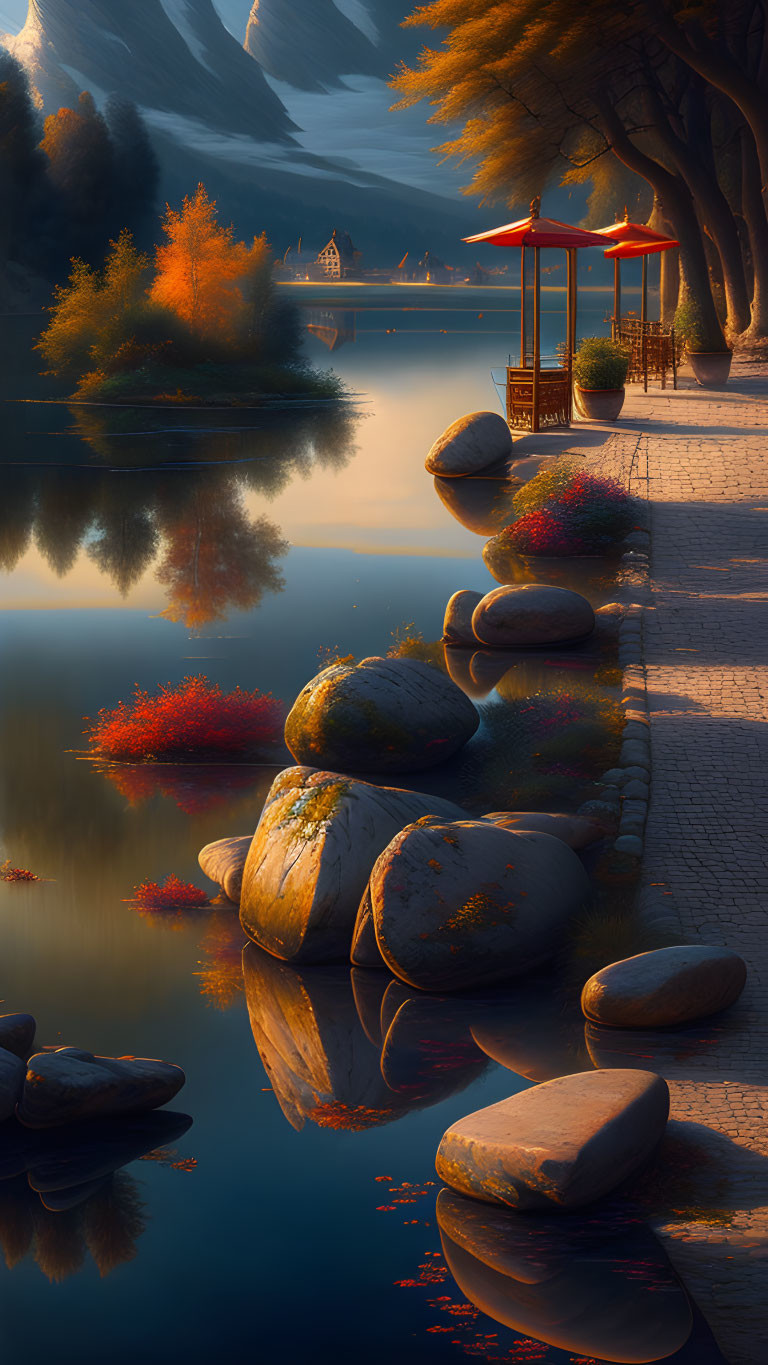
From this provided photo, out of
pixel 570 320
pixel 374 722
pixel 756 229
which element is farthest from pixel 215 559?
pixel 756 229

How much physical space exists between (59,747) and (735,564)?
23.7 ft

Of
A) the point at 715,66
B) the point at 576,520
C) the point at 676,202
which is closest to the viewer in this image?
the point at 576,520

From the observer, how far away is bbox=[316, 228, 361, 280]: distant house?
171500 mm

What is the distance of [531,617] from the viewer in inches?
491

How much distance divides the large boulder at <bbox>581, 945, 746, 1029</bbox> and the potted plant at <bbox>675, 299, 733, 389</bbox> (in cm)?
2388

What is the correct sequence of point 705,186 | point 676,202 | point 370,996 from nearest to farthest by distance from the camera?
point 370,996, point 676,202, point 705,186

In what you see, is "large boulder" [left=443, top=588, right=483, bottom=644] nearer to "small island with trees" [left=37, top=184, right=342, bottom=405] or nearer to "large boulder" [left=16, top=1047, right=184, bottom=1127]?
"large boulder" [left=16, top=1047, right=184, bottom=1127]

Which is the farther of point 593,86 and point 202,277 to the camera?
point 202,277

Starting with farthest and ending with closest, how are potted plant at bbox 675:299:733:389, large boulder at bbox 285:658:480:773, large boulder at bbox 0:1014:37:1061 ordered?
potted plant at bbox 675:299:733:389 < large boulder at bbox 285:658:480:773 < large boulder at bbox 0:1014:37:1061

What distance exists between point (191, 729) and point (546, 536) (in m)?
6.64

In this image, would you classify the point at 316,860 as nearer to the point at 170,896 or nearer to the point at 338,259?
the point at 170,896

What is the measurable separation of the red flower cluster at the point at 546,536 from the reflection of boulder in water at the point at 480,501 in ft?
6.97

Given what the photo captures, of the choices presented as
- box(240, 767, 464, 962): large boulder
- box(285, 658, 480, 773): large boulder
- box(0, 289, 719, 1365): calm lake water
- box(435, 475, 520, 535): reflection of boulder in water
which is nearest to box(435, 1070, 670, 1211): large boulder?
box(0, 289, 719, 1365): calm lake water

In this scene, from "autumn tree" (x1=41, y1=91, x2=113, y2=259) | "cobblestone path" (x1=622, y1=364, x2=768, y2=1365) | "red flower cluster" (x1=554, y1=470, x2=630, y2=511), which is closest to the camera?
"cobblestone path" (x1=622, y1=364, x2=768, y2=1365)
